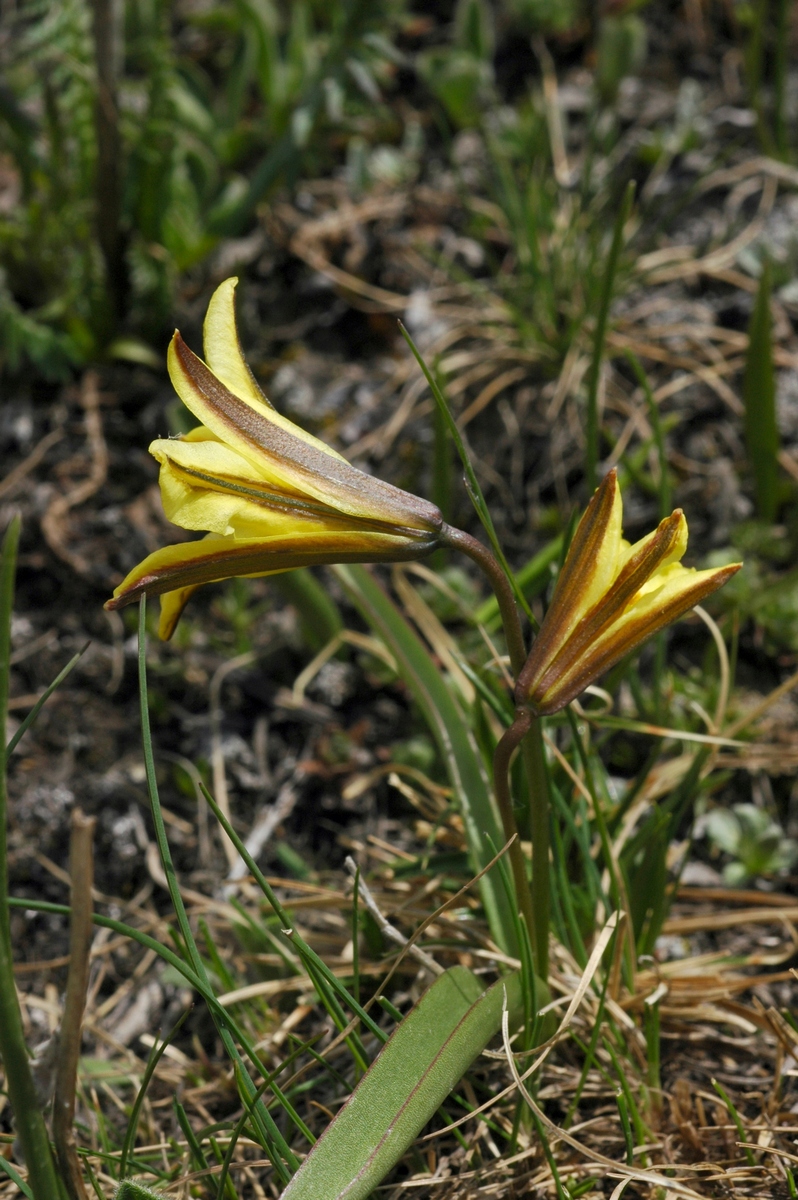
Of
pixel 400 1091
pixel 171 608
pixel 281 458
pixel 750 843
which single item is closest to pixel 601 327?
pixel 281 458

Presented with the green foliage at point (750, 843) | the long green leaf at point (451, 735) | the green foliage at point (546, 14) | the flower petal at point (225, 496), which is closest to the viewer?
the flower petal at point (225, 496)

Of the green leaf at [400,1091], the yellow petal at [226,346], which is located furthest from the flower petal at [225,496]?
the green leaf at [400,1091]

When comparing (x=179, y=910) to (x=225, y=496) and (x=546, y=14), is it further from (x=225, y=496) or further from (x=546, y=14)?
(x=546, y=14)

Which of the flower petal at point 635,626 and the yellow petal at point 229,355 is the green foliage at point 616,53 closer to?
the yellow petal at point 229,355

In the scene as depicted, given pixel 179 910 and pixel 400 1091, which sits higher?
pixel 179 910

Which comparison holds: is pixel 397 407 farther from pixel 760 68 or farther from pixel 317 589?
pixel 760 68

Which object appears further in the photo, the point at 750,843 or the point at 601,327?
the point at 750,843

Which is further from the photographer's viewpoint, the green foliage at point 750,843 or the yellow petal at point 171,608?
the green foliage at point 750,843

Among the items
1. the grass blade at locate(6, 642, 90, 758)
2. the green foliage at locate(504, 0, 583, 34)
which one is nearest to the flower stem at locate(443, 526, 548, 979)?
the grass blade at locate(6, 642, 90, 758)
